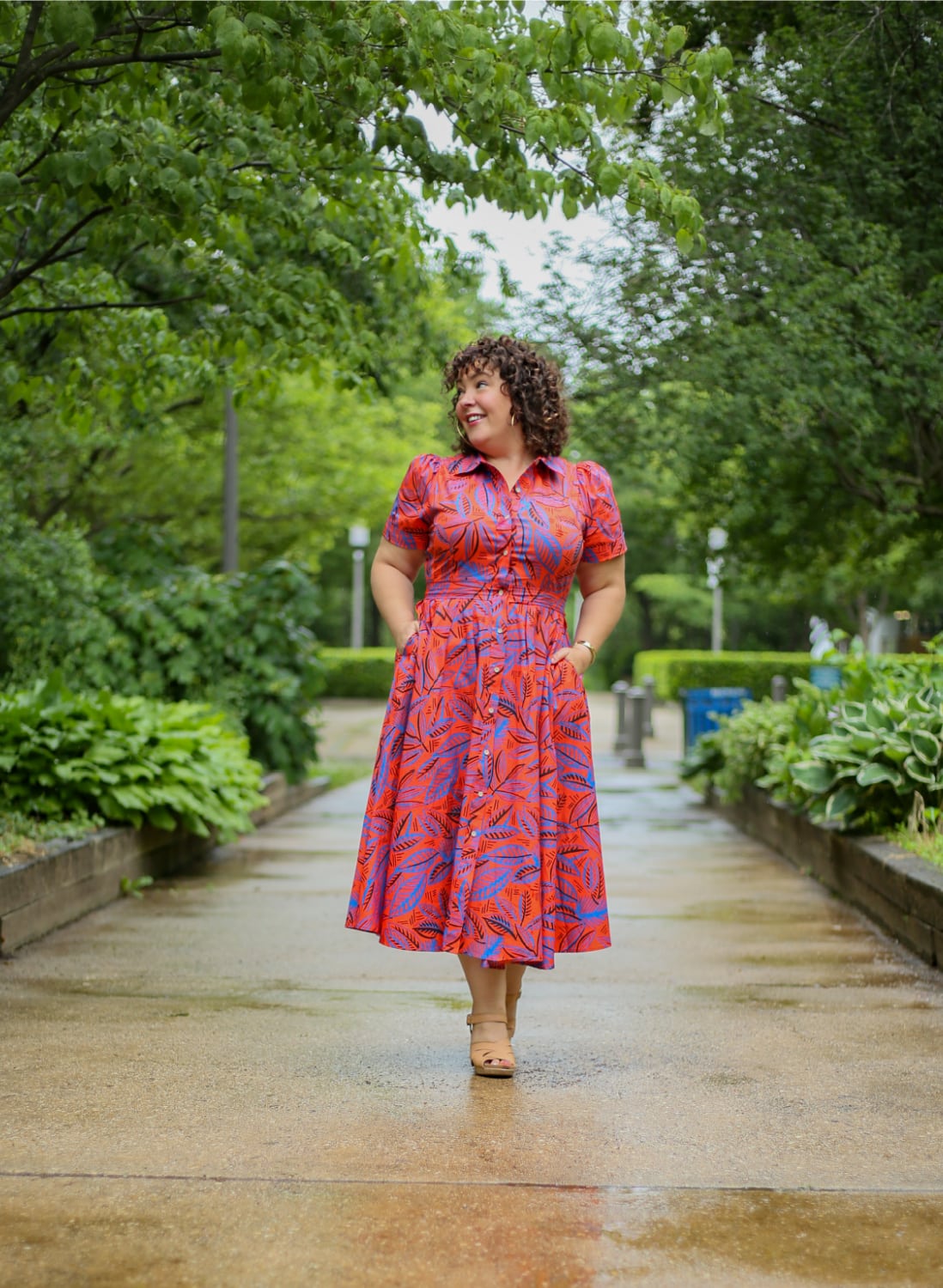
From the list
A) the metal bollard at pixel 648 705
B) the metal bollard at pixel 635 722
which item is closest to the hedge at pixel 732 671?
the metal bollard at pixel 648 705

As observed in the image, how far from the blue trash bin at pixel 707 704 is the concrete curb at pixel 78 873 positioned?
1019 cm

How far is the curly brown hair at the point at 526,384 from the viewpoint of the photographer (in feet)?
14.7

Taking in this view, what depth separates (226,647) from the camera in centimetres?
1239

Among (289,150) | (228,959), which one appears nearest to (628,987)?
(228,959)

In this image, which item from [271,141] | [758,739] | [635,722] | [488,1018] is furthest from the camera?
[635,722]

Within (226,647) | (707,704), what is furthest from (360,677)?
(226,647)

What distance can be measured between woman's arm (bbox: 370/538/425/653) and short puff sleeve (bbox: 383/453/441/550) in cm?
5

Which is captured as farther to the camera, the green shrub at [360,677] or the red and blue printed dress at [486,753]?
the green shrub at [360,677]

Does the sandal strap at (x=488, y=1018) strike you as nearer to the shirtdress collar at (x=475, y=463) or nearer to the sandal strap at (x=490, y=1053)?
the sandal strap at (x=490, y=1053)

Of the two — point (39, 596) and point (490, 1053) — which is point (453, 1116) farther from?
point (39, 596)

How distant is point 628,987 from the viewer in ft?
19.3

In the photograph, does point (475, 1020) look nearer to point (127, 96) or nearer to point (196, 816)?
point (127, 96)

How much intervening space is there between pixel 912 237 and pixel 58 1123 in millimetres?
7285

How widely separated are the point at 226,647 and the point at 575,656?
8344mm
